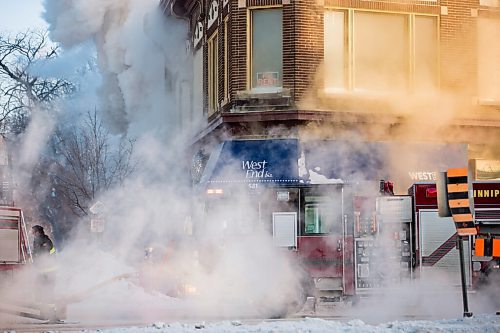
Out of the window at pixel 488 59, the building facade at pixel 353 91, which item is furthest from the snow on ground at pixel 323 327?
the window at pixel 488 59

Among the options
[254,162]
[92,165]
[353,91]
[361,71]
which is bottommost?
[254,162]

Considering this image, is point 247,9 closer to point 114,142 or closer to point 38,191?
point 114,142

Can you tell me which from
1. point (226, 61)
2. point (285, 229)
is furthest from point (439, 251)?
point (226, 61)

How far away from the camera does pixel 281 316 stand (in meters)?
13.8

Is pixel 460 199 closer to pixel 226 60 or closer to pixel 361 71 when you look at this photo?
pixel 361 71

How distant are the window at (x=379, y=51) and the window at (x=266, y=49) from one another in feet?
3.50

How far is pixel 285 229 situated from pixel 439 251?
2638mm

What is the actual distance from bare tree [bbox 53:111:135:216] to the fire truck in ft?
49.8

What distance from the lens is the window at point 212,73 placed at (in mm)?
21281

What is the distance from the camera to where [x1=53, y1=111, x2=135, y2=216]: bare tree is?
3025cm

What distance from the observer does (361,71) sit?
758 inches

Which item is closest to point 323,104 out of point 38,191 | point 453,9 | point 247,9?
point 247,9

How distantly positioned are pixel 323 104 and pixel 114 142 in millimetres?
15875

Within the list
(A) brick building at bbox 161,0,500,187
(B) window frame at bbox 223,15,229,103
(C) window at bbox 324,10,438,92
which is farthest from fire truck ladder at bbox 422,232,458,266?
(B) window frame at bbox 223,15,229,103
